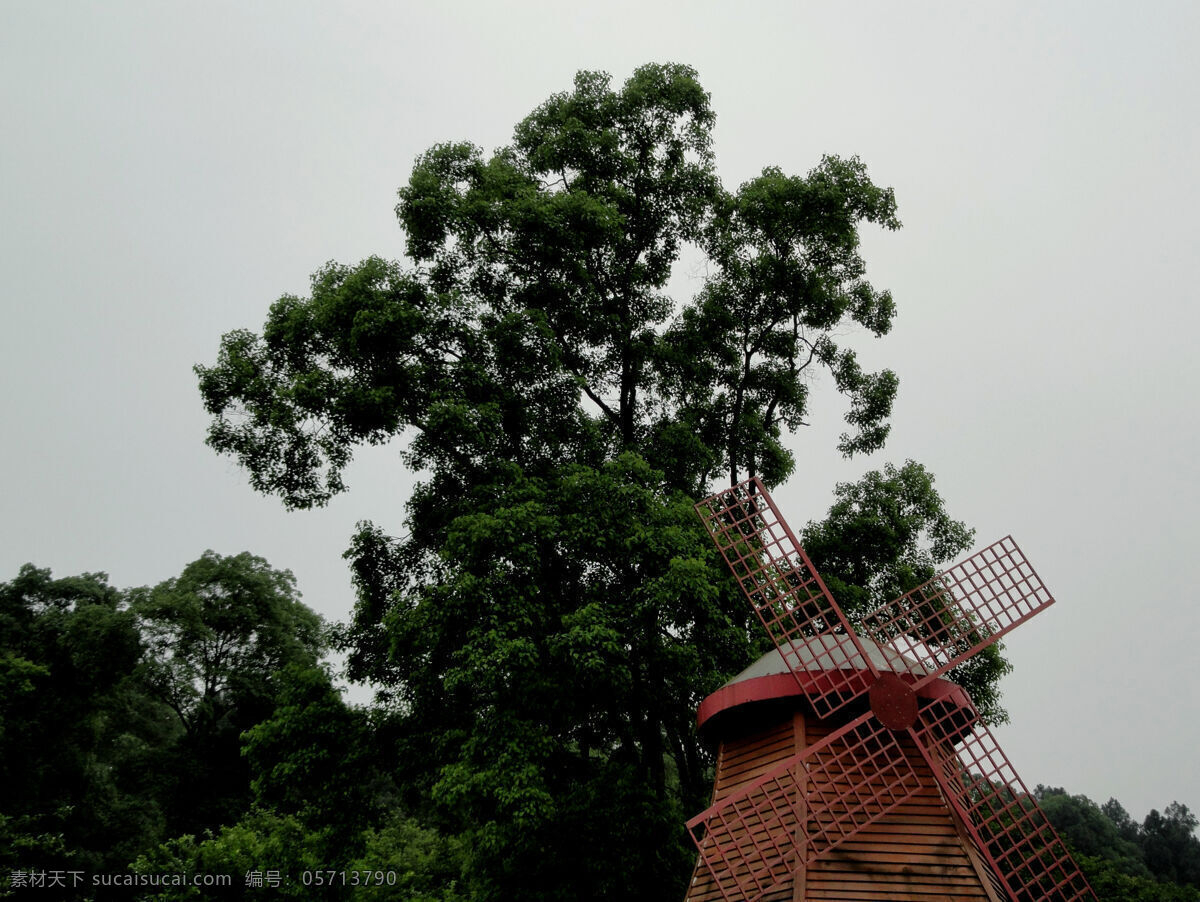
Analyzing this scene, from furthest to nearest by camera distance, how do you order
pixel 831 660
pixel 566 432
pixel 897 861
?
pixel 566 432 → pixel 831 660 → pixel 897 861

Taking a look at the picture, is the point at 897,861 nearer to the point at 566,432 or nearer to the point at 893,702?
the point at 893,702

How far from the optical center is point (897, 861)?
790 cm

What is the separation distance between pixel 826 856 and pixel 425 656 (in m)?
6.71

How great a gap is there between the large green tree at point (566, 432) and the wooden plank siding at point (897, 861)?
3.05 m

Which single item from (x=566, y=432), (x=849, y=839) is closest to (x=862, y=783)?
(x=849, y=839)

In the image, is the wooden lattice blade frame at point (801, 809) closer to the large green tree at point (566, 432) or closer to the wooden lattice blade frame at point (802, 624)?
the wooden lattice blade frame at point (802, 624)

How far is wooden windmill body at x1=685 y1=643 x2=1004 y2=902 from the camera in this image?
7.71m

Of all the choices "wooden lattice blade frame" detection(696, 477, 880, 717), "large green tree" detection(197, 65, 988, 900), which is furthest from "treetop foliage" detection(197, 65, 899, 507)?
"wooden lattice blade frame" detection(696, 477, 880, 717)

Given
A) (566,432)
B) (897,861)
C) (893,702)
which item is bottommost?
(897,861)

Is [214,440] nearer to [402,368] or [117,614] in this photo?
[402,368]

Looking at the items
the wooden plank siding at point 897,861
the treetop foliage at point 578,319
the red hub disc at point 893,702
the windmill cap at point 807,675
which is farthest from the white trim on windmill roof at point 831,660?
the treetop foliage at point 578,319

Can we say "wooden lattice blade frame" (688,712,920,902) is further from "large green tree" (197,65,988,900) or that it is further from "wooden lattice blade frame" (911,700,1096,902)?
"large green tree" (197,65,988,900)

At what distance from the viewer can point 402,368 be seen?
13445 mm

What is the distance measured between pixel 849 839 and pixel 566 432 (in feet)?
27.5
